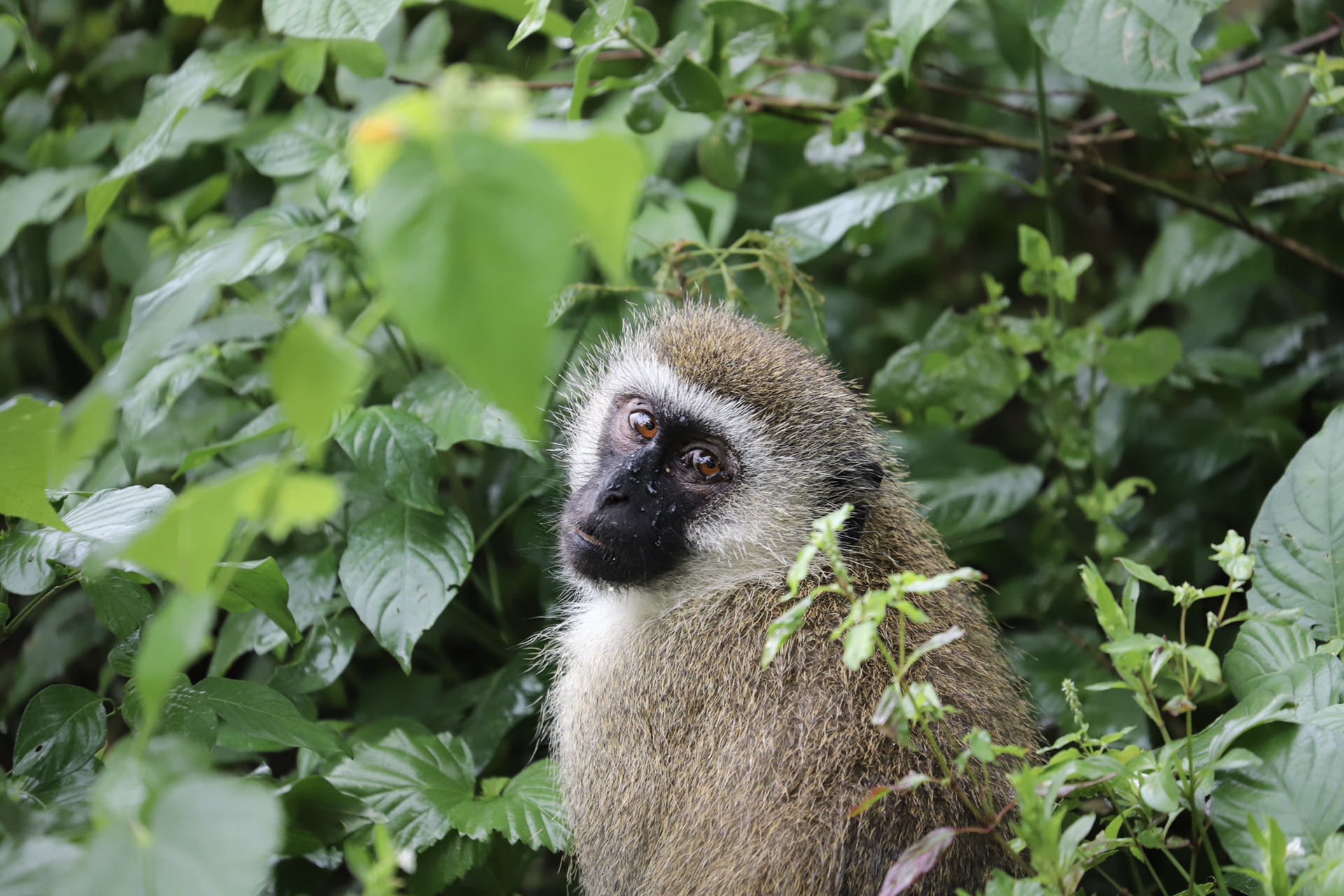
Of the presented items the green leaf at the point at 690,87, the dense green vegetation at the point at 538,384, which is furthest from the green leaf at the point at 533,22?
the green leaf at the point at 690,87

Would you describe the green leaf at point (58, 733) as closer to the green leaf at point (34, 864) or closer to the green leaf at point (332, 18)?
the green leaf at point (34, 864)

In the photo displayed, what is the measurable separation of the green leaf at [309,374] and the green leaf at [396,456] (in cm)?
130

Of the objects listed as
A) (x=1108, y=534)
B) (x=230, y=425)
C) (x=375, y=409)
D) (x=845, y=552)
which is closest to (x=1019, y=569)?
(x=1108, y=534)

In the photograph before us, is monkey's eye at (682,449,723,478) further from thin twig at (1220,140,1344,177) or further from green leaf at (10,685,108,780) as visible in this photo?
thin twig at (1220,140,1344,177)

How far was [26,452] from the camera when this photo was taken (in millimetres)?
1544

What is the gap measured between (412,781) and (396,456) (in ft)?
2.26

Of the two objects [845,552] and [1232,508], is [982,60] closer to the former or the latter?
[1232,508]

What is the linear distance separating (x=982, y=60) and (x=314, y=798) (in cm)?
336

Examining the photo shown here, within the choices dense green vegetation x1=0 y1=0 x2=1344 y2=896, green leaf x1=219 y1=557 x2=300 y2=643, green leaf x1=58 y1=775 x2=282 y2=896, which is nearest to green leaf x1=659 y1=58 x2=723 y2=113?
dense green vegetation x1=0 y1=0 x2=1344 y2=896

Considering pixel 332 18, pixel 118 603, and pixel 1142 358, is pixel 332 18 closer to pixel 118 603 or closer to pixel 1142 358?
pixel 118 603

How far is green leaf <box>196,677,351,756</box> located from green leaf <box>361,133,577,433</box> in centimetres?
114

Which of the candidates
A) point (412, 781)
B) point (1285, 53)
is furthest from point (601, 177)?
point (1285, 53)

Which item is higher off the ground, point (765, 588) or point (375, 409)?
point (375, 409)

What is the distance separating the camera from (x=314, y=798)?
1894 mm
